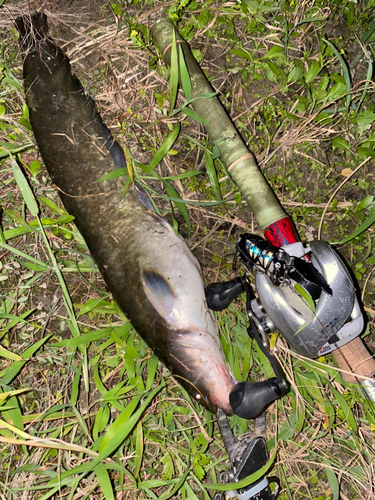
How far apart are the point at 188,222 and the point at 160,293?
2.16 ft

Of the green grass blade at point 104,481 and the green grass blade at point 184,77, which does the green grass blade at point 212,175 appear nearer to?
the green grass blade at point 184,77

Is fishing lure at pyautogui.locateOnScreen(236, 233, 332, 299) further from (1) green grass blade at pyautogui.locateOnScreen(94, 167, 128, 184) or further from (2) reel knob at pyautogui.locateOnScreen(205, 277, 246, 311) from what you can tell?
(1) green grass blade at pyautogui.locateOnScreen(94, 167, 128, 184)

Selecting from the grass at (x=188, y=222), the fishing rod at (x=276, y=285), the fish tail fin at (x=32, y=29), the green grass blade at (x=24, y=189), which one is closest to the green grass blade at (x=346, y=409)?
the grass at (x=188, y=222)

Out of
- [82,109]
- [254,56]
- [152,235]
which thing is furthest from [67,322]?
[254,56]

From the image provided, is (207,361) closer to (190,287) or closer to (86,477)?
(190,287)

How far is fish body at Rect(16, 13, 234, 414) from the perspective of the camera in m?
2.32

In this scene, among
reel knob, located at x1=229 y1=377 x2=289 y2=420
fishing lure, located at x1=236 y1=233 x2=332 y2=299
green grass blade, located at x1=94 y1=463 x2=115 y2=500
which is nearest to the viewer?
fishing lure, located at x1=236 y1=233 x2=332 y2=299

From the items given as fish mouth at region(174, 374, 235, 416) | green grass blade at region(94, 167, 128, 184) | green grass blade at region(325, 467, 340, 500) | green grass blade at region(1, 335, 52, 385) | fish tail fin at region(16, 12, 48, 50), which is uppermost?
fish tail fin at region(16, 12, 48, 50)

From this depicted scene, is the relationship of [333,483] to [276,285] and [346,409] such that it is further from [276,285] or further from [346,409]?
[276,285]

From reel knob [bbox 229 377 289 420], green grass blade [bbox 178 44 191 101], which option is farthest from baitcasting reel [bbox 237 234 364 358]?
green grass blade [bbox 178 44 191 101]

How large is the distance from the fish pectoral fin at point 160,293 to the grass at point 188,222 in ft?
1.71

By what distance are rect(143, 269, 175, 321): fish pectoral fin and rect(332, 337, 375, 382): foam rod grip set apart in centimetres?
109

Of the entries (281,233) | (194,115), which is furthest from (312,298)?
(194,115)

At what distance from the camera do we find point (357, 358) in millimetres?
2283
